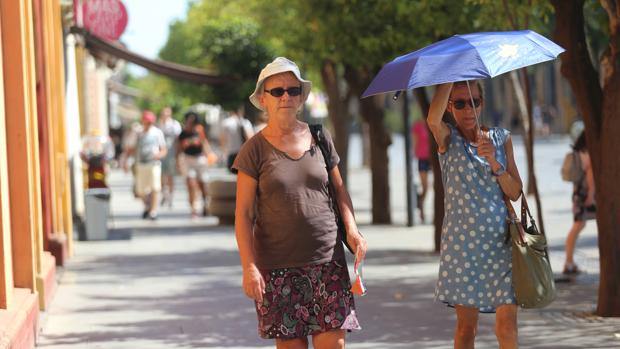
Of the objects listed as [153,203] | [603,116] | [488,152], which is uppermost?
→ [603,116]

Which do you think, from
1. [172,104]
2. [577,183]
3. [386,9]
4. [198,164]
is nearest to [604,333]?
[577,183]

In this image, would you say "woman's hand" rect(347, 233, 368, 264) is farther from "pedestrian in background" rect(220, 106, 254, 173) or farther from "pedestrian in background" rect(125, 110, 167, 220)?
"pedestrian in background" rect(220, 106, 254, 173)

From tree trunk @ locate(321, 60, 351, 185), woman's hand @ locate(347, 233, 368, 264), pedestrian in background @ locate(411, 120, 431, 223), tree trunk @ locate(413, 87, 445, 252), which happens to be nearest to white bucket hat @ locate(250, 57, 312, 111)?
woman's hand @ locate(347, 233, 368, 264)

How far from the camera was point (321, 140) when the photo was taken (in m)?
6.40

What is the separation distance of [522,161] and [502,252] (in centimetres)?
3036

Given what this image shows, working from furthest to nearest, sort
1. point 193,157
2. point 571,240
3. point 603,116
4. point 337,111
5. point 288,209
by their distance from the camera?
point 337,111
point 193,157
point 571,240
point 603,116
point 288,209

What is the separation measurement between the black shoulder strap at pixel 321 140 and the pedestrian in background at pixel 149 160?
15.1m

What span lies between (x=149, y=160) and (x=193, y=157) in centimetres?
100

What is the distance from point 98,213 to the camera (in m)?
18.0

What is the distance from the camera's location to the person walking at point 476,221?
675 cm

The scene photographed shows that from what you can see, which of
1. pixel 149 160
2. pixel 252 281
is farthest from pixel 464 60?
pixel 149 160

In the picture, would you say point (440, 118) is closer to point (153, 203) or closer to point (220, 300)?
point (220, 300)

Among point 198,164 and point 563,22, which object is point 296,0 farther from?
point 563,22

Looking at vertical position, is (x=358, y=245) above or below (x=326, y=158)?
below
